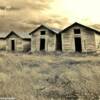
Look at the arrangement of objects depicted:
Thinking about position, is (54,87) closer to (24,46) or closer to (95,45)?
(95,45)

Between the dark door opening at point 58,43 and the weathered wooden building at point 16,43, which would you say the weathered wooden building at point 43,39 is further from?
the weathered wooden building at point 16,43

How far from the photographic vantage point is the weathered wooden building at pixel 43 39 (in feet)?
119

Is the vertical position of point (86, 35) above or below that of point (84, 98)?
above

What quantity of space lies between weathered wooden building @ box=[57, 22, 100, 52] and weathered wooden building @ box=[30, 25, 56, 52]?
5.20 ft

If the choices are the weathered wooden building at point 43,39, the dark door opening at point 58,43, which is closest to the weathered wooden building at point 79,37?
the dark door opening at point 58,43

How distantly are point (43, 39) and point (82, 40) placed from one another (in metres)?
6.56

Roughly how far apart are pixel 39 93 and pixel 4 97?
1448 millimetres

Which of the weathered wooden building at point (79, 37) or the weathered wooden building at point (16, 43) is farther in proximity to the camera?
the weathered wooden building at point (16, 43)

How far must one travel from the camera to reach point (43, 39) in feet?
124

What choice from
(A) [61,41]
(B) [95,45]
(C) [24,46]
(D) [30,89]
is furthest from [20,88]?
(C) [24,46]

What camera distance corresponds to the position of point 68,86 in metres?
9.97

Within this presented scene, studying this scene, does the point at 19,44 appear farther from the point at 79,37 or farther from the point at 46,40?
the point at 79,37

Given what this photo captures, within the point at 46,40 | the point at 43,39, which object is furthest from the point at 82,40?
the point at 43,39

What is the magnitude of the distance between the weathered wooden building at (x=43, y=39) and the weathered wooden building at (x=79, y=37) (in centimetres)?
159
